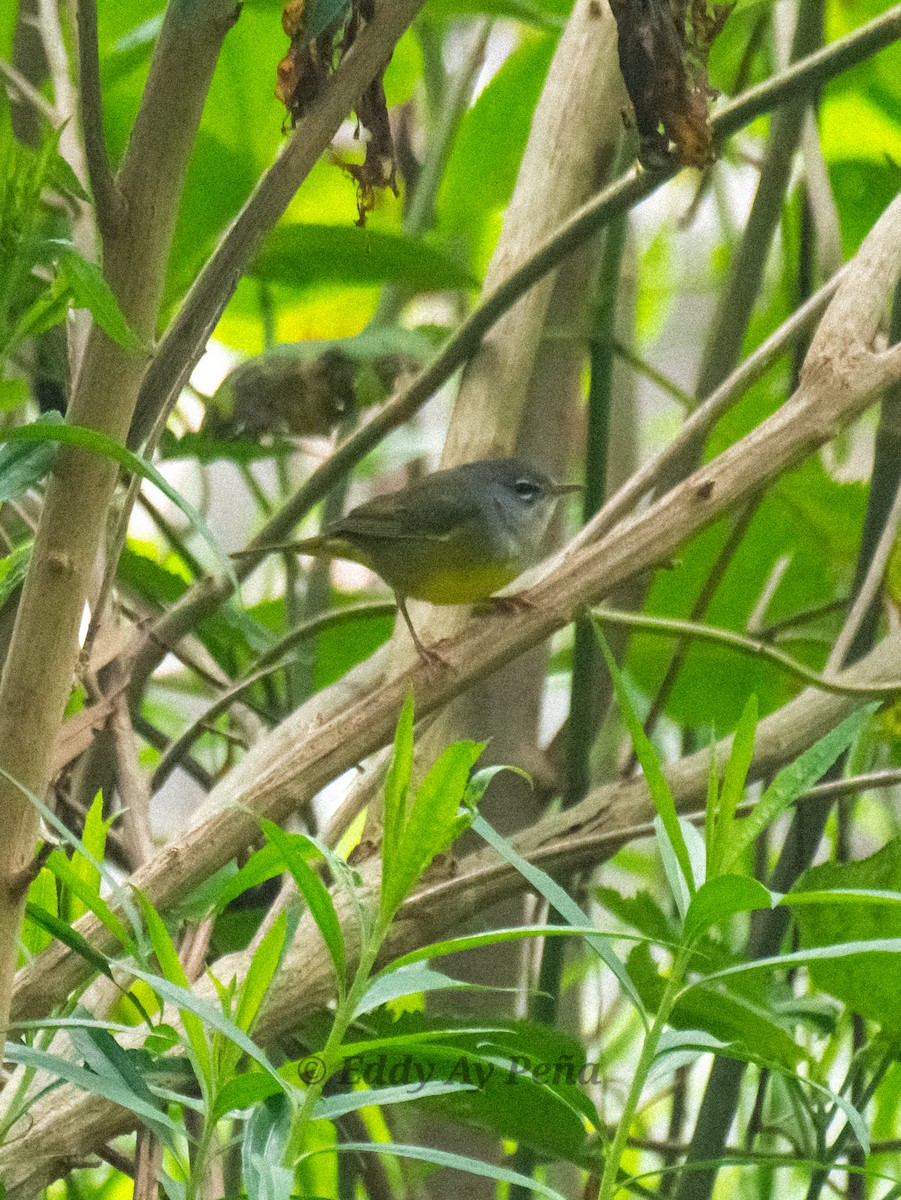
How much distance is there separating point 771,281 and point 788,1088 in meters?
1.70

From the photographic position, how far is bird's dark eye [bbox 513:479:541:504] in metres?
1.77

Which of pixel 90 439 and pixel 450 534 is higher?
pixel 450 534

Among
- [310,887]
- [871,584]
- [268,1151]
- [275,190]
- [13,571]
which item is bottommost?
[268,1151]

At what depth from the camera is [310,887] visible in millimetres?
608

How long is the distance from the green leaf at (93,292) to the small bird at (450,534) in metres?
1.08

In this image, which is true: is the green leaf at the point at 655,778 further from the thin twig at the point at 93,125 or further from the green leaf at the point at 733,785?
the thin twig at the point at 93,125

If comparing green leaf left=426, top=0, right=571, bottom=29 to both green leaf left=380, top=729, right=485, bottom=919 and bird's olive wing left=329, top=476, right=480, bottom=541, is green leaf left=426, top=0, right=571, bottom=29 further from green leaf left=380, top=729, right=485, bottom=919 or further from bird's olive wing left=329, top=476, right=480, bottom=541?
green leaf left=380, top=729, right=485, bottom=919

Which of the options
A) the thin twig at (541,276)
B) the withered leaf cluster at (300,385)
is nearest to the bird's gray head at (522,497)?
the withered leaf cluster at (300,385)

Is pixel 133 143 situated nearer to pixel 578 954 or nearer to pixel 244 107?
pixel 244 107

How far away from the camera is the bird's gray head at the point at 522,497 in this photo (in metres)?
1.68

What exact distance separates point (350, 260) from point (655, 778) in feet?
3.45

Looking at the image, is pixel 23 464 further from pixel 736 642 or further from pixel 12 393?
pixel 12 393

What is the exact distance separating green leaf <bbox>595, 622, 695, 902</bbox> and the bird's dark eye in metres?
1.09

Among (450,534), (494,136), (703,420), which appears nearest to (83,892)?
(703,420)
